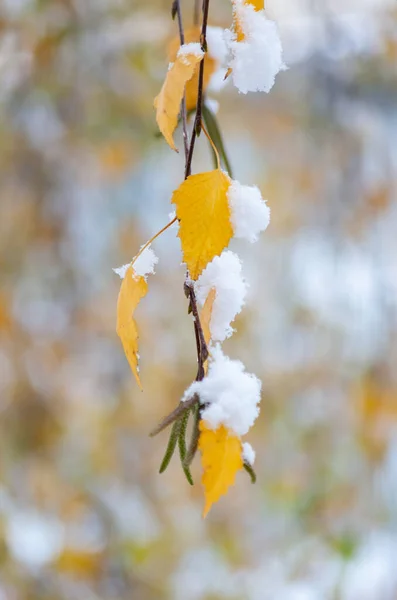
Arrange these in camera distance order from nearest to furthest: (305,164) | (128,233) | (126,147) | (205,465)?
1. (205,465)
2. (126,147)
3. (128,233)
4. (305,164)

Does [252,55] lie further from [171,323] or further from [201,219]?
[171,323]

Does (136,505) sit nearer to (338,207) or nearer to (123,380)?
(123,380)

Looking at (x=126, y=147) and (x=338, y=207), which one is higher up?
(x=338, y=207)

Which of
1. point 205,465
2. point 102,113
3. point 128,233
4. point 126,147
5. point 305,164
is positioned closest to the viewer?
point 205,465

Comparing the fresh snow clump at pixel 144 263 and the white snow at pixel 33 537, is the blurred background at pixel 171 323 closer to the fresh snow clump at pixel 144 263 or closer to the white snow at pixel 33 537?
the white snow at pixel 33 537

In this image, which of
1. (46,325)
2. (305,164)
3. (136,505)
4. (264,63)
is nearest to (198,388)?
(264,63)

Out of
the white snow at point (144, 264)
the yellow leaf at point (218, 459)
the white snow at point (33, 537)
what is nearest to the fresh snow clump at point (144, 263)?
the white snow at point (144, 264)
